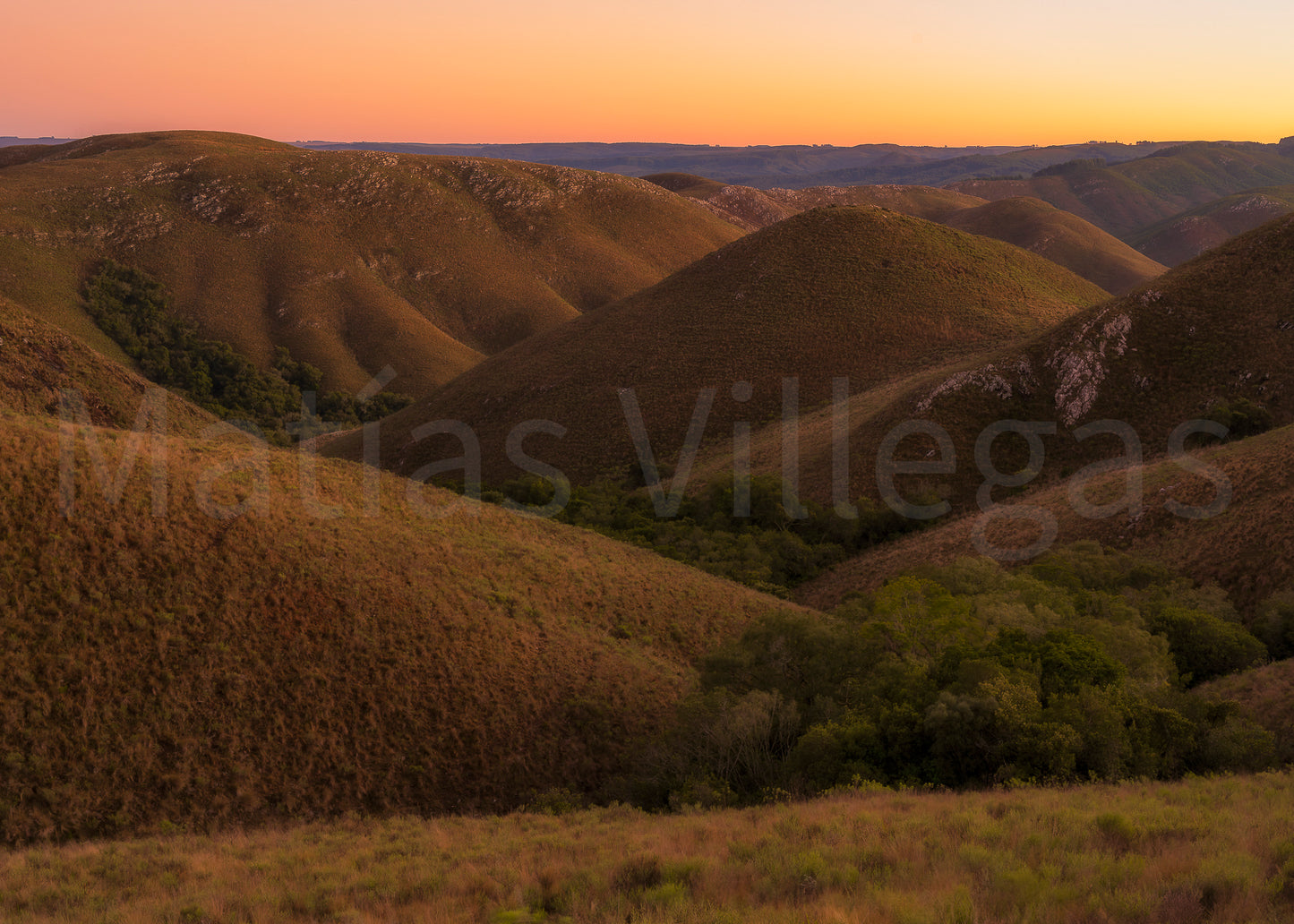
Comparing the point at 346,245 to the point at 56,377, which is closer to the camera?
the point at 56,377

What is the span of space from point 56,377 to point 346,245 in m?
115

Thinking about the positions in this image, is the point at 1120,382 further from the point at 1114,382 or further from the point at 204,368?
the point at 204,368

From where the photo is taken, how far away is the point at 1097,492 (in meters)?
42.2

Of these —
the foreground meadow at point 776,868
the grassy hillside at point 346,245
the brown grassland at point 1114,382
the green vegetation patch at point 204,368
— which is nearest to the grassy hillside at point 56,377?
the foreground meadow at point 776,868

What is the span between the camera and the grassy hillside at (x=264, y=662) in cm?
2022

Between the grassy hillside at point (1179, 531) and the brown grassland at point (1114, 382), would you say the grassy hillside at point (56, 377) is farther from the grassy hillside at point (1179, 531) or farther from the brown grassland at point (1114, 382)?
the grassy hillside at point (1179, 531)

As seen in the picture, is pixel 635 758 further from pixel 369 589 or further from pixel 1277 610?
pixel 1277 610

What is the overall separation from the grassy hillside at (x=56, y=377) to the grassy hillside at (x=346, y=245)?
234 feet

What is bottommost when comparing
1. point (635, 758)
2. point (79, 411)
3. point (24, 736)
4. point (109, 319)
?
point (635, 758)

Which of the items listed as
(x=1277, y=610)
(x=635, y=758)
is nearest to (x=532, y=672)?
(x=635, y=758)

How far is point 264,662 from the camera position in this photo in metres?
23.2

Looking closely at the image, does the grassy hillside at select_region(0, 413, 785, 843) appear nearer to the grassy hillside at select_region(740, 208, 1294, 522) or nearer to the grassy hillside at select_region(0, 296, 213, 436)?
the grassy hillside at select_region(0, 296, 213, 436)

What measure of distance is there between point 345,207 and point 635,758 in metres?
166

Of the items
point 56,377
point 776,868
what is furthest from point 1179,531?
point 56,377
